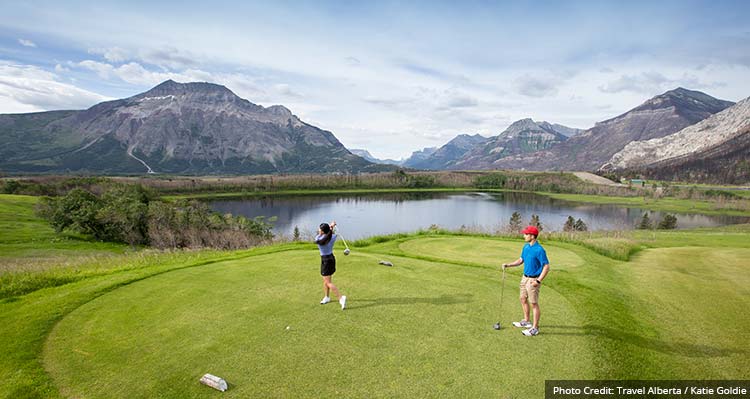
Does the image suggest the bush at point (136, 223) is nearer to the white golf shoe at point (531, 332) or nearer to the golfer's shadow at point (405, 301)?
the golfer's shadow at point (405, 301)

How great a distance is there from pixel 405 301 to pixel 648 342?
5.68m

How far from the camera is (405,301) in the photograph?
984 centimetres

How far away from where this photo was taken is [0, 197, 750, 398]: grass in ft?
20.4

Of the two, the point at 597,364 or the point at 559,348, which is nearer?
the point at 597,364

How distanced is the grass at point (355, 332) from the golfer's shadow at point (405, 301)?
2.2 inches

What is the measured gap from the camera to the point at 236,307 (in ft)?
30.9

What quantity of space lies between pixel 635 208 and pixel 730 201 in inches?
1163

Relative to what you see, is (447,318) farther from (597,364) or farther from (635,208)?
(635,208)

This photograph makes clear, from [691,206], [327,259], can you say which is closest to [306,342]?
[327,259]

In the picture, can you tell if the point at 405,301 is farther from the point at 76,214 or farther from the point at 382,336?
the point at 76,214

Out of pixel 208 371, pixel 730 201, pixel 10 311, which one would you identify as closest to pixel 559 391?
pixel 208 371

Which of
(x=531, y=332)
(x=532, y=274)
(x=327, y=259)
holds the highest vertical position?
(x=532, y=274)

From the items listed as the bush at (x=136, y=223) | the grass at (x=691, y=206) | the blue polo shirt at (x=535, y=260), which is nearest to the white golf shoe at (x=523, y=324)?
the blue polo shirt at (x=535, y=260)

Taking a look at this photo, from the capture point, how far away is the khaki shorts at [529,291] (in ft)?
27.2
